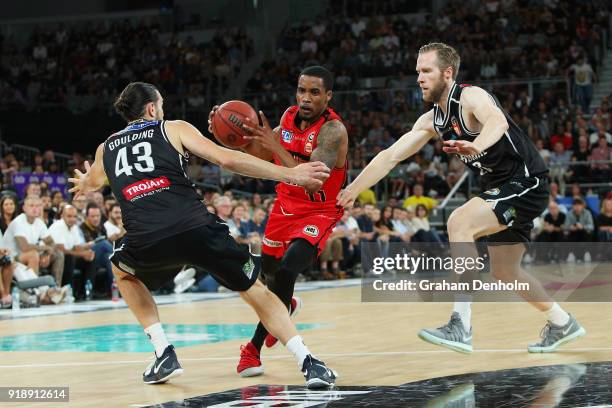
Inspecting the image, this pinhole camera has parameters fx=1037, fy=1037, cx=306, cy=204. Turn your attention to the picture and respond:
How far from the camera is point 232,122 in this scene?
6.18 m

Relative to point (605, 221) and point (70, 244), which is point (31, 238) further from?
point (605, 221)

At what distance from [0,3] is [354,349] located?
2651 cm

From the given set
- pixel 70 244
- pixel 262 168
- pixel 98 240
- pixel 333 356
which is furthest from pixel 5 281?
pixel 262 168

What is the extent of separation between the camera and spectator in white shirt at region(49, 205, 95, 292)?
1280 cm

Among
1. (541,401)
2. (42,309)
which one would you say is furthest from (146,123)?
(42,309)

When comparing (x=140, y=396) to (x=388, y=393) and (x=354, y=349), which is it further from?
(x=354, y=349)

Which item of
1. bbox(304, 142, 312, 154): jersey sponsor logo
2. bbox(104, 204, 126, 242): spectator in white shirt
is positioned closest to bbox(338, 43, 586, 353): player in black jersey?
bbox(304, 142, 312, 154): jersey sponsor logo

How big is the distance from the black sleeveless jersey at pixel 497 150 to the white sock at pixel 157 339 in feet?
7.20

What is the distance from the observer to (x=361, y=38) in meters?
27.4

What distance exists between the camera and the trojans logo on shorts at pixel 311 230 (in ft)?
21.6

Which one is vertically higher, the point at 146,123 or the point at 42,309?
the point at 146,123

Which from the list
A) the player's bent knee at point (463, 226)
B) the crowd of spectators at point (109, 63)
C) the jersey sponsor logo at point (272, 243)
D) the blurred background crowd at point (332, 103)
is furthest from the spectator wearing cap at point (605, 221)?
the jersey sponsor logo at point (272, 243)

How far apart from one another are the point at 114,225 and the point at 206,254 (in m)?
8.20

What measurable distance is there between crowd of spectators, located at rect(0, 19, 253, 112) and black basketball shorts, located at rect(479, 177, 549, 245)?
1989cm
